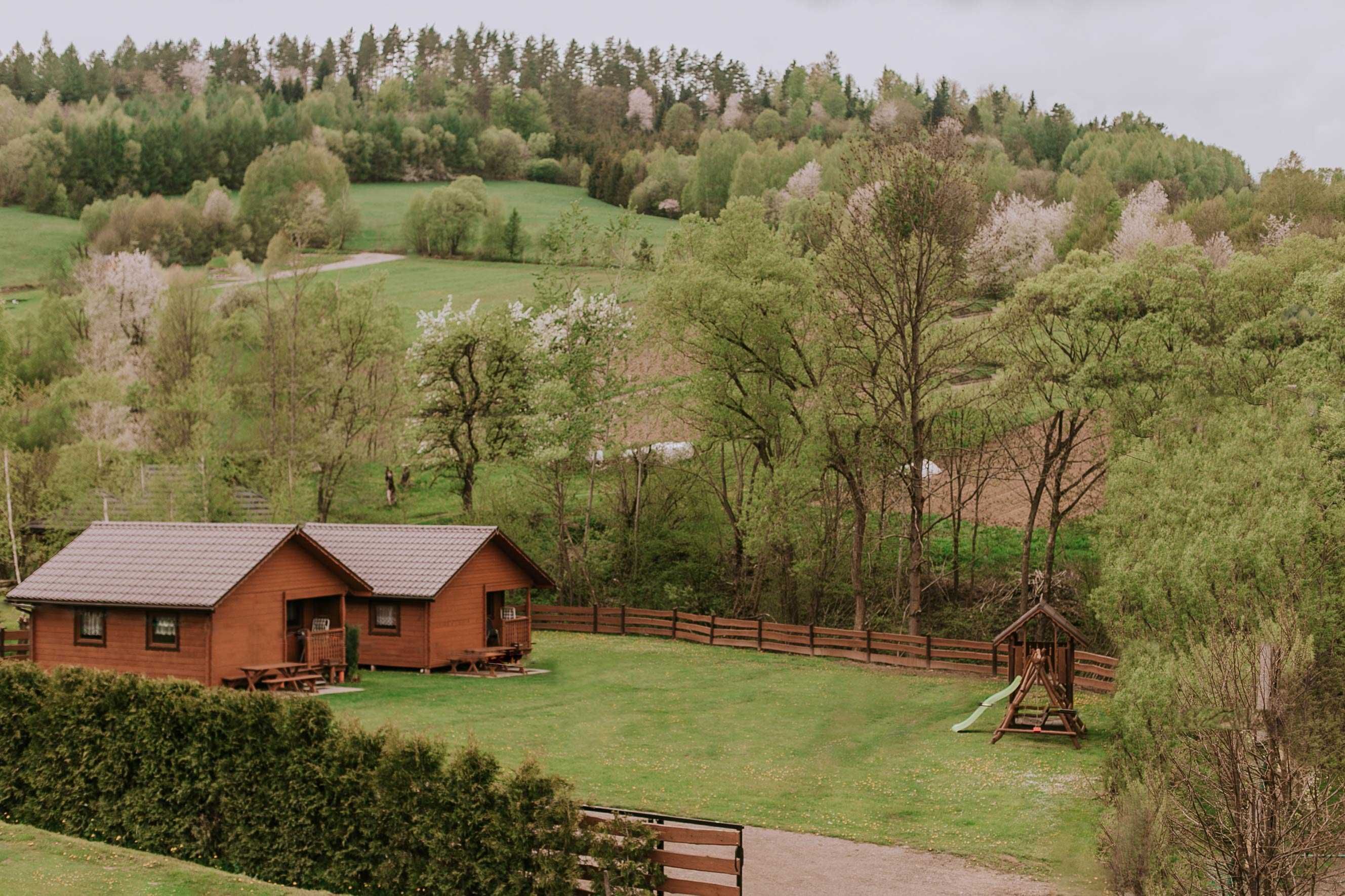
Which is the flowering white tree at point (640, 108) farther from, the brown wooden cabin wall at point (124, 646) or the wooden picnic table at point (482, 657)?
the brown wooden cabin wall at point (124, 646)

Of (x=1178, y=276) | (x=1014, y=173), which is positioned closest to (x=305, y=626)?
(x=1178, y=276)

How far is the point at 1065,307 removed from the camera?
37000 millimetres

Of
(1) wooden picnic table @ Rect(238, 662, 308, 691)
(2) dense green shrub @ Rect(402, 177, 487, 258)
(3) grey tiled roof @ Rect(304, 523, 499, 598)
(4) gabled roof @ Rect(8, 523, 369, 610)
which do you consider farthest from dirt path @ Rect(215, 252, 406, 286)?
(1) wooden picnic table @ Rect(238, 662, 308, 691)

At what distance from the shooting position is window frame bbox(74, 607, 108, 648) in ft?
98.0

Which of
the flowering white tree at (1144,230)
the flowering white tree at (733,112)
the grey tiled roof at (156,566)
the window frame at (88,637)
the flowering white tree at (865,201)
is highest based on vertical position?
the flowering white tree at (733,112)

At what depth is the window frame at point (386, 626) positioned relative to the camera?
3391 centimetres

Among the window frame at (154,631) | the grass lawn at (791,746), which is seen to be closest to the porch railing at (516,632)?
the grass lawn at (791,746)

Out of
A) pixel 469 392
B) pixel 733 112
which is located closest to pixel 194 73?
pixel 733 112

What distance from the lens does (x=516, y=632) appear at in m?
36.3

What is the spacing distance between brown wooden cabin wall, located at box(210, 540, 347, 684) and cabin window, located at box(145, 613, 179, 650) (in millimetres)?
1085

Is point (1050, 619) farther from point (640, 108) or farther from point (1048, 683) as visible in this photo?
point (640, 108)

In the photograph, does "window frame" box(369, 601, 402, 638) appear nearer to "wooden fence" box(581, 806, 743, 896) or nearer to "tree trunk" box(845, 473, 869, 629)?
"tree trunk" box(845, 473, 869, 629)

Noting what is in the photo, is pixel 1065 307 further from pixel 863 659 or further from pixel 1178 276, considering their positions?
pixel 863 659

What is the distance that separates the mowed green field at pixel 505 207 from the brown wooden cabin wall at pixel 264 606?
64.5 meters
